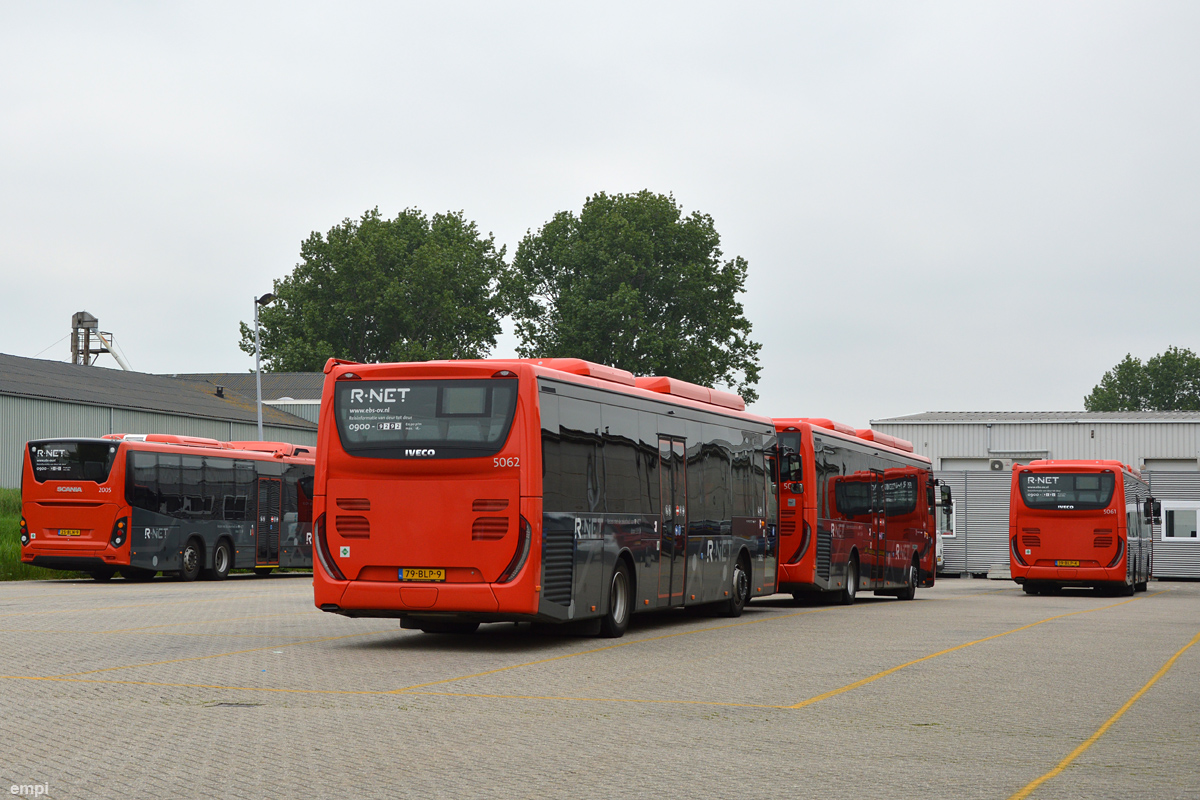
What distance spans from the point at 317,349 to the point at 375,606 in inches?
2850

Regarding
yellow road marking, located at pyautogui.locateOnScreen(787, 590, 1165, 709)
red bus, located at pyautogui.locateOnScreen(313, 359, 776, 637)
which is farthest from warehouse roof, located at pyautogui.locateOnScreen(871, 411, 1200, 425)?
red bus, located at pyautogui.locateOnScreen(313, 359, 776, 637)

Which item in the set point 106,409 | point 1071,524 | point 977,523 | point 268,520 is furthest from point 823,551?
point 106,409

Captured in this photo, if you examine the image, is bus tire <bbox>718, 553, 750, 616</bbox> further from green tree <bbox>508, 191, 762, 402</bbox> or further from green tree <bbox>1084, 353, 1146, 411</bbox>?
green tree <bbox>1084, 353, 1146, 411</bbox>

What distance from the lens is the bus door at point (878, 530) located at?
91.7 feet

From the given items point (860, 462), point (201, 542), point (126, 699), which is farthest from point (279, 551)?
point (126, 699)

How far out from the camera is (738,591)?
2133 centimetres

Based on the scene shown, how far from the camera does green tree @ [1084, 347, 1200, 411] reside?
12312cm

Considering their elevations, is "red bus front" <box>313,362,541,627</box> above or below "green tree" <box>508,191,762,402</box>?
below

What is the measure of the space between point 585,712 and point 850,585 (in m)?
16.8

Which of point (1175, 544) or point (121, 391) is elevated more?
point (121, 391)

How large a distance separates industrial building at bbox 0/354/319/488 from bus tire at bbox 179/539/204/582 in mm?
15729

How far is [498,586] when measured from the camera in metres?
14.6

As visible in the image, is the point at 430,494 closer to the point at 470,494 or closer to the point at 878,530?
the point at 470,494

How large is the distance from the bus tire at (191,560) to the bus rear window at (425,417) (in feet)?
62.9
